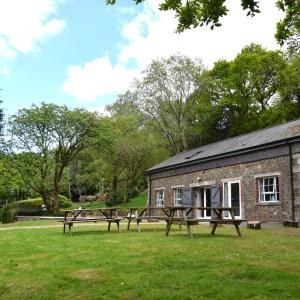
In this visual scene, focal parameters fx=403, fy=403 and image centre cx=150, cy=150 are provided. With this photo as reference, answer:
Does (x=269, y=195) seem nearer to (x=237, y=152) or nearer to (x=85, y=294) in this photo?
(x=237, y=152)

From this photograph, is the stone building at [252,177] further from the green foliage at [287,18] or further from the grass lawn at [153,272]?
the green foliage at [287,18]

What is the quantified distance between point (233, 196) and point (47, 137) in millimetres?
18589

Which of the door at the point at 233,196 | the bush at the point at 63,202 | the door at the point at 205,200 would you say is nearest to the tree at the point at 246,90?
the door at the point at 205,200

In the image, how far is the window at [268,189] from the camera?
18188 mm

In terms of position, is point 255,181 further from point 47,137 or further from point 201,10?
point 47,137

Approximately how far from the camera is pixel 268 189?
734 inches

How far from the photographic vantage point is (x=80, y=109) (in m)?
34.6

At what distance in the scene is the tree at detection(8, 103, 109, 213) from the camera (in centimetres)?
3284

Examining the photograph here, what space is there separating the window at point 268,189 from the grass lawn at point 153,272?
883cm

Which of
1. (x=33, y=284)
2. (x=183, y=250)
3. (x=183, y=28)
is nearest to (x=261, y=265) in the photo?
(x=183, y=250)

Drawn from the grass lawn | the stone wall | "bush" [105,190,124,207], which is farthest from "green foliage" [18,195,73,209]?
the grass lawn

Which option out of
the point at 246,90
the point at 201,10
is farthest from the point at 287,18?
the point at 246,90

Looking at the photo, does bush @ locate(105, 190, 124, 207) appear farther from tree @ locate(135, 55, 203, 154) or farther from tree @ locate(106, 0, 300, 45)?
tree @ locate(106, 0, 300, 45)

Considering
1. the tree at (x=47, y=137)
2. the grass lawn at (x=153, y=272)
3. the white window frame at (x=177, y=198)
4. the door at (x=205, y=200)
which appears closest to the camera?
the grass lawn at (x=153, y=272)
